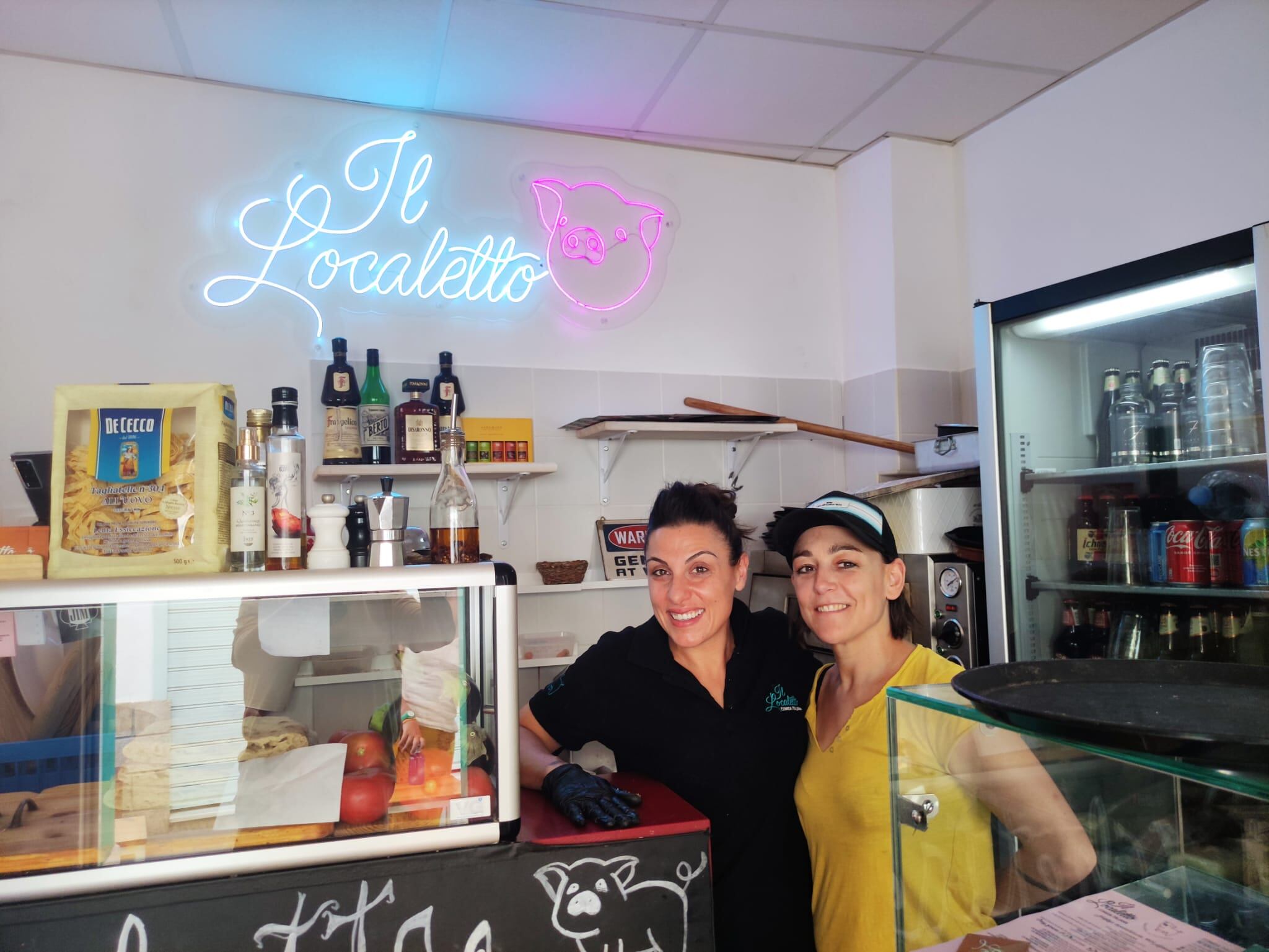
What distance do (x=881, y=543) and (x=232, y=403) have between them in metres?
1.16

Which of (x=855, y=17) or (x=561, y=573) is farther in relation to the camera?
(x=561, y=573)

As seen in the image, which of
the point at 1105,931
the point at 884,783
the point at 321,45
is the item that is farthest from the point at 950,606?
the point at 321,45

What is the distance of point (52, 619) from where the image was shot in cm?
117

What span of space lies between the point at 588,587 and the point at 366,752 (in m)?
1.88

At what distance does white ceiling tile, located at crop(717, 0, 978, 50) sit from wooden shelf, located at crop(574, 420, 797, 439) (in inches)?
50.3

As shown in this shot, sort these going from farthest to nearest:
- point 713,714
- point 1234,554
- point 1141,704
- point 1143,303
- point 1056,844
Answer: point 1143,303 → point 1234,554 → point 713,714 → point 1056,844 → point 1141,704

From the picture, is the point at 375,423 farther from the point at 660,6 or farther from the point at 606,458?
the point at 660,6

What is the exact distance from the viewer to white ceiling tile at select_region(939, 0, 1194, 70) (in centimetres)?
264

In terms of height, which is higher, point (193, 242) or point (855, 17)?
point (855, 17)

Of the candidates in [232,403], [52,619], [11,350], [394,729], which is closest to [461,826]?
[394,729]

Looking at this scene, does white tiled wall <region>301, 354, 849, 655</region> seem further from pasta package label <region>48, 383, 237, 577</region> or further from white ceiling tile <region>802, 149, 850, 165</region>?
pasta package label <region>48, 383, 237, 577</region>

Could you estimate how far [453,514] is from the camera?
139cm

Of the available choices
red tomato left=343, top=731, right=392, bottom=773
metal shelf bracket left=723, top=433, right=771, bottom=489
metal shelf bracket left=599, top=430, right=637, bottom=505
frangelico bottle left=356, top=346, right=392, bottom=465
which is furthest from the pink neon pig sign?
red tomato left=343, top=731, right=392, bottom=773

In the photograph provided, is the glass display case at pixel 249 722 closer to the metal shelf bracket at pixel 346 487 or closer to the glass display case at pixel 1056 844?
the glass display case at pixel 1056 844
